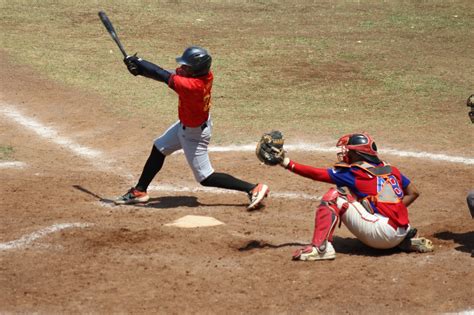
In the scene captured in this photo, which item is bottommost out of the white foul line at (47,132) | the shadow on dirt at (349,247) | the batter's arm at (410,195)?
the white foul line at (47,132)

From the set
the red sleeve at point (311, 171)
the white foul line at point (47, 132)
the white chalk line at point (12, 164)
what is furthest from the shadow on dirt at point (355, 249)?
the white chalk line at point (12, 164)

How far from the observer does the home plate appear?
30.2 feet

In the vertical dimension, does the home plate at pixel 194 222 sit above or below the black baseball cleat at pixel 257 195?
below

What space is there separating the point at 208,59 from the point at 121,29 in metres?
9.80

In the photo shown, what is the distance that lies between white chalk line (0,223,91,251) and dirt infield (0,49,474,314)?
0.07 feet

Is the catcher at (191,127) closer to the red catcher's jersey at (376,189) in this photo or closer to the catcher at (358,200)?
the catcher at (358,200)

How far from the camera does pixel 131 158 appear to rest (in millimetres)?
11930

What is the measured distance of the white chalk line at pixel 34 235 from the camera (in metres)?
8.46

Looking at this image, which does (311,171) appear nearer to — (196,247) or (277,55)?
(196,247)

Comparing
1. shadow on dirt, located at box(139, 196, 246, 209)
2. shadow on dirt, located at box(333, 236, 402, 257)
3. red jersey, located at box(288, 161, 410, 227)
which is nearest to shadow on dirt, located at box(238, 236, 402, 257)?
shadow on dirt, located at box(333, 236, 402, 257)

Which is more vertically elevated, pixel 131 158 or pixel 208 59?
pixel 208 59

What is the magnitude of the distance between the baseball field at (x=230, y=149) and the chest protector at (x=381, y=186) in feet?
1.86

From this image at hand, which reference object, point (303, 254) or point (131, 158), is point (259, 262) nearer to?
point (303, 254)

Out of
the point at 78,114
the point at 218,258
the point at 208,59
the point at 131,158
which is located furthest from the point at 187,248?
the point at 78,114
